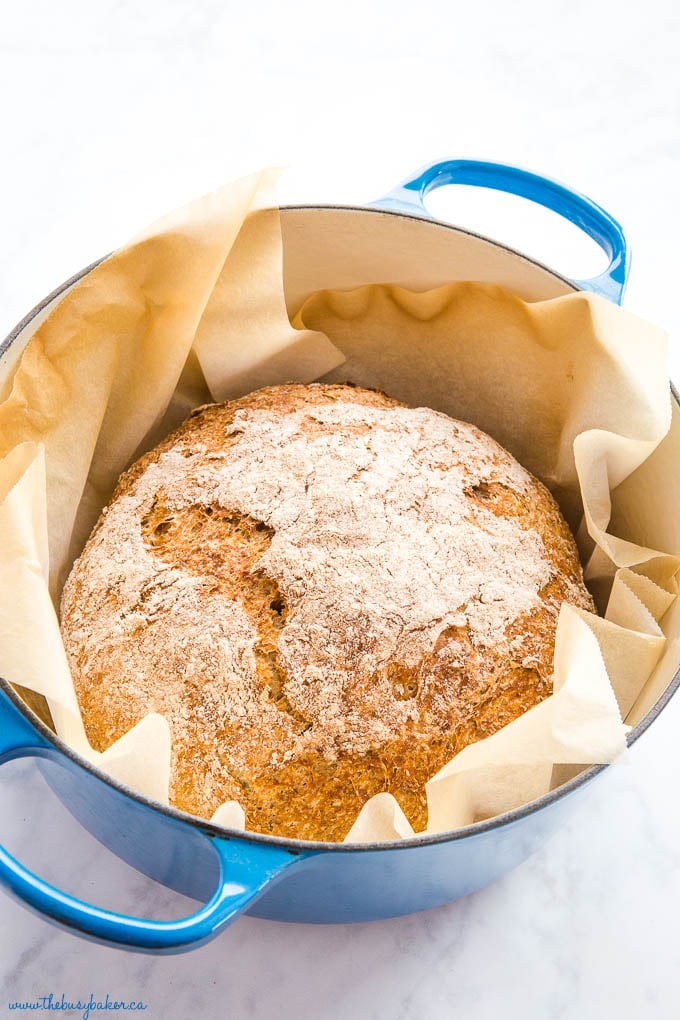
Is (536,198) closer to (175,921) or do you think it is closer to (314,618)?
(314,618)

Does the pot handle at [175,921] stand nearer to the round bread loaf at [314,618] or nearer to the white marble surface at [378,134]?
the round bread loaf at [314,618]

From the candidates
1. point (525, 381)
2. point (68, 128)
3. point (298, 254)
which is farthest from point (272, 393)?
point (68, 128)

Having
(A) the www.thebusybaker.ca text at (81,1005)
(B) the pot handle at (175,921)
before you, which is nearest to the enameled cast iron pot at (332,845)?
(B) the pot handle at (175,921)

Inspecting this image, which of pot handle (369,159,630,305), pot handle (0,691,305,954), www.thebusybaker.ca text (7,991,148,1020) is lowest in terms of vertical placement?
www.thebusybaker.ca text (7,991,148,1020)

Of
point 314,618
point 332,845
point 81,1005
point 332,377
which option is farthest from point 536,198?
point 81,1005

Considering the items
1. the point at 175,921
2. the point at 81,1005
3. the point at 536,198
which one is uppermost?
the point at 536,198

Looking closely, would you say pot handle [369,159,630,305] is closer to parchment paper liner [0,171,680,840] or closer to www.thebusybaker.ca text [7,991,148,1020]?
parchment paper liner [0,171,680,840]

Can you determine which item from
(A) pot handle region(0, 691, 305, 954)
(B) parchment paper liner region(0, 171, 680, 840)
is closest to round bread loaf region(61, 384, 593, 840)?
(B) parchment paper liner region(0, 171, 680, 840)
